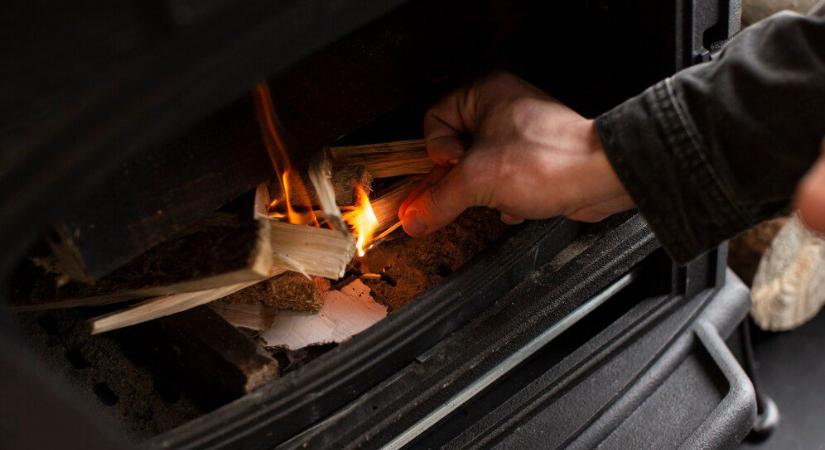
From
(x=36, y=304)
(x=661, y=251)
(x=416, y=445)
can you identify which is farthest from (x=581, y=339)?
(x=36, y=304)

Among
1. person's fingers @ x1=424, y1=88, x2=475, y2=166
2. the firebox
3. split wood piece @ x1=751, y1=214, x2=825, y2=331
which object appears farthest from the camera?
split wood piece @ x1=751, y1=214, x2=825, y2=331

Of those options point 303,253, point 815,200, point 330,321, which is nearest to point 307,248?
point 303,253

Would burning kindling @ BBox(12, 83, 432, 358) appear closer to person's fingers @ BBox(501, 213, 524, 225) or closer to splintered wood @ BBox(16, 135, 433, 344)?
splintered wood @ BBox(16, 135, 433, 344)

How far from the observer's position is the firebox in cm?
44

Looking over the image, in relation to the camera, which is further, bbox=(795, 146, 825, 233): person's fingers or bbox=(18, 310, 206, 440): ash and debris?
bbox=(18, 310, 206, 440): ash and debris

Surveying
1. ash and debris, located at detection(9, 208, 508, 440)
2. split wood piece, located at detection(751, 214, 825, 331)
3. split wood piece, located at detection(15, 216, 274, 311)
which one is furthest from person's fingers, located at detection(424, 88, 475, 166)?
split wood piece, located at detection(751, 214, 825, 331)

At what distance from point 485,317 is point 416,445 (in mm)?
154

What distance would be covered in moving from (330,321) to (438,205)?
17cm

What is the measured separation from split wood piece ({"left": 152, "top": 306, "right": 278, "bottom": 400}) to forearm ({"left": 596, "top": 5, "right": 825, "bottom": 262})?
0.38m

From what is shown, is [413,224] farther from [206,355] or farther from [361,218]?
[206,355]

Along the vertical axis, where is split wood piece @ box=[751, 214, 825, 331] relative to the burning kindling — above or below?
below

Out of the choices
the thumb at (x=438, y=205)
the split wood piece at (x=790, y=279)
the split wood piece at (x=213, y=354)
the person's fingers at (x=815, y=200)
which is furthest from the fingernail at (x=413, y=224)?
the split wood piece at (x=790, y=279)

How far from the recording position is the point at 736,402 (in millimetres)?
969

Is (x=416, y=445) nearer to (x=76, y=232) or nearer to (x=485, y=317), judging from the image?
(x=485, y=317)
